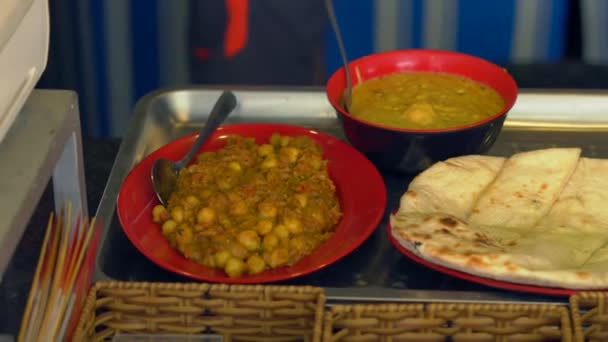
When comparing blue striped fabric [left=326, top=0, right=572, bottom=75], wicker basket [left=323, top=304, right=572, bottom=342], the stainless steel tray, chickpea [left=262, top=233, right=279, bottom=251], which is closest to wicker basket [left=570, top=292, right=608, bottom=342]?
wicker basket [left=323, top=304, right=572, bottom=342]

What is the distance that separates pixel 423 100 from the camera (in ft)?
6.14

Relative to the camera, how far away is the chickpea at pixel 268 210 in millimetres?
1600

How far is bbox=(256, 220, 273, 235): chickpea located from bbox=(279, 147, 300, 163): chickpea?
220 millimetres

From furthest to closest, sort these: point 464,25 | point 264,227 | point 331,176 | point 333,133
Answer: point 464,25 < point 333,133 < point 331,176 < point 264,227

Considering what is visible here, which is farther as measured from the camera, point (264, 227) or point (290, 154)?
point (290, 154)

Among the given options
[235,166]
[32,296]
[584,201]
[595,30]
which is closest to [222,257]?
[235,166]

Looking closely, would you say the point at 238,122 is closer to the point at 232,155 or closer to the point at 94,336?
the point at 232,155

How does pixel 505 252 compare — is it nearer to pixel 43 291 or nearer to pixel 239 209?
pixel 239 209

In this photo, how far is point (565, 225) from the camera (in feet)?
5.11

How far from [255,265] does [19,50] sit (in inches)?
20.2

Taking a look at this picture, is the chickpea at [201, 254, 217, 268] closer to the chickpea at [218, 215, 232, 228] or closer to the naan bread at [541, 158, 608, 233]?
the chickpea at [218, 215, 232, 228]

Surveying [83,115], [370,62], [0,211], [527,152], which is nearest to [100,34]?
[83,115]

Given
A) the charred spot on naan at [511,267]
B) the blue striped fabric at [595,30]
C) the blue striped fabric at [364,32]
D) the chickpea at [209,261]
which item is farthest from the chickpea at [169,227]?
the blue striped fabric at [595,30]

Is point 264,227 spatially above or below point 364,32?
above
